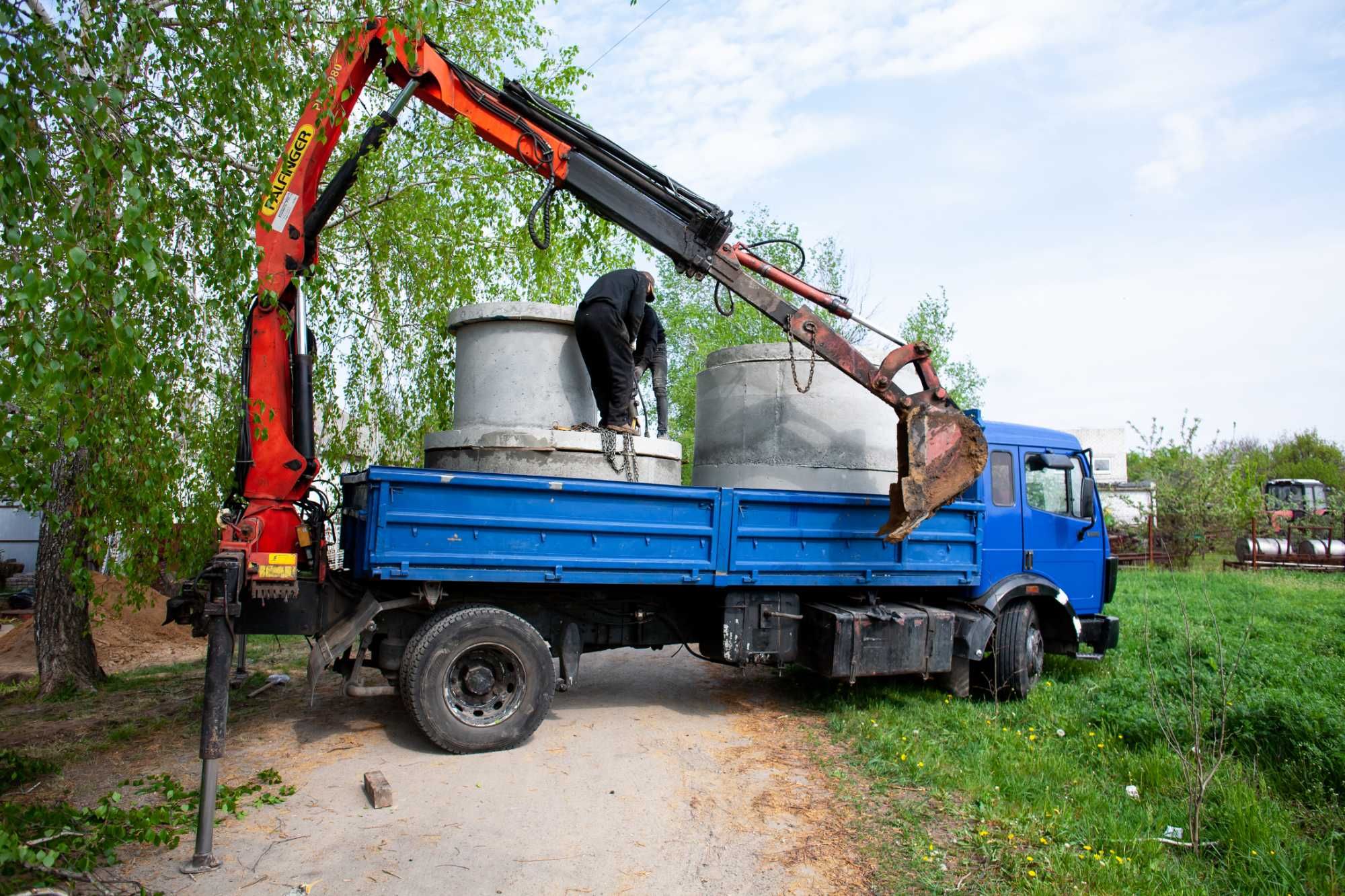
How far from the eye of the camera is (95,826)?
4.44 m

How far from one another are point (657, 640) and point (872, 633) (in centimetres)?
182

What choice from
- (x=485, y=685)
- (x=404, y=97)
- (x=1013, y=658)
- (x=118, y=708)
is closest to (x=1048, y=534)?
(x=1013, y=658)

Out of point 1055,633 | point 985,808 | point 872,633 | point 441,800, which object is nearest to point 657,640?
point 872,633

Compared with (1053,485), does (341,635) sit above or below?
below

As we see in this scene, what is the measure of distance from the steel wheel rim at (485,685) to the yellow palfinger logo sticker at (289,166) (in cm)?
337

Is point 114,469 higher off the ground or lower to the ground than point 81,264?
lower

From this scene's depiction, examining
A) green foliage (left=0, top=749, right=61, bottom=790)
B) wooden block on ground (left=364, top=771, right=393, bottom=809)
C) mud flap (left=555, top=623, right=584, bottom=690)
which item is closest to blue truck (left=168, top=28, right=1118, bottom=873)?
mud flap (left=555, top=623, right=584, bottom=690)

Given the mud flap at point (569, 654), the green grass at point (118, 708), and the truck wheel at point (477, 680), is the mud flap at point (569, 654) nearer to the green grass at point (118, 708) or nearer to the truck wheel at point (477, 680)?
the truck wheel at point (477, 680)

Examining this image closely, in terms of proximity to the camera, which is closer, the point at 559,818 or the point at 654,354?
the point at 559,818

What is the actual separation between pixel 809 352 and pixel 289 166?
4.74 metres

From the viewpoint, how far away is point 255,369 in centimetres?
606

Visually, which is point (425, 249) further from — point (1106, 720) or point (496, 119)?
point (1106, 720)

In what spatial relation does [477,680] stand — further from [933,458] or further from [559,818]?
[933,458]

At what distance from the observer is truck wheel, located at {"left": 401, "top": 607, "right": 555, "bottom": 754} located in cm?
600
